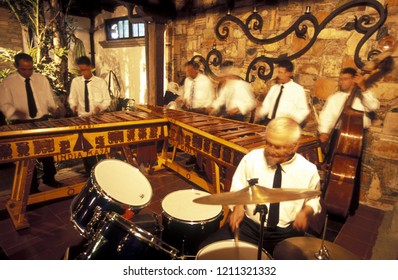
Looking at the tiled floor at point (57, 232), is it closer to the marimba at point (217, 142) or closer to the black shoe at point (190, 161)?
the marimba at point (217, 142)

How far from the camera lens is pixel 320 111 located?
4.40 metres

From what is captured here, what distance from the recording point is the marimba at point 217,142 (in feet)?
10.1

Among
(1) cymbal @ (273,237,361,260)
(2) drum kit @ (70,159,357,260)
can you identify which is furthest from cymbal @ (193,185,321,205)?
(1) cymbal @ (273,237,361,260)

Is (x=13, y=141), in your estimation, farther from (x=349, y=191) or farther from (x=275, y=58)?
(x=275, y=58)

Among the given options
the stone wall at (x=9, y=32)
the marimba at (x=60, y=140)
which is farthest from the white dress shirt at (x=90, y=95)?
the stone wall at (x=9, y=32)

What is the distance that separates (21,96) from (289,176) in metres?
4.60

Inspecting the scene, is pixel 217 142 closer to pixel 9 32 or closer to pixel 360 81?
pixel 360 81

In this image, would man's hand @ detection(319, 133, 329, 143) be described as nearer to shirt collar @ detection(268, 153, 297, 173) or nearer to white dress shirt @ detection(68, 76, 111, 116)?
shirt collar @ detection(268, 153, 297, 173)

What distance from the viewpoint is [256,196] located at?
143 cm

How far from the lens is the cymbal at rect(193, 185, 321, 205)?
1379 mm

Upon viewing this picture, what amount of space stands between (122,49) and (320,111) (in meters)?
8.18

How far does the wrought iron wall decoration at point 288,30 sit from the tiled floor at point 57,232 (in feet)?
8.39

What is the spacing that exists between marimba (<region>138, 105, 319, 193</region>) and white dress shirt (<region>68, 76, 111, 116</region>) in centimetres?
140
